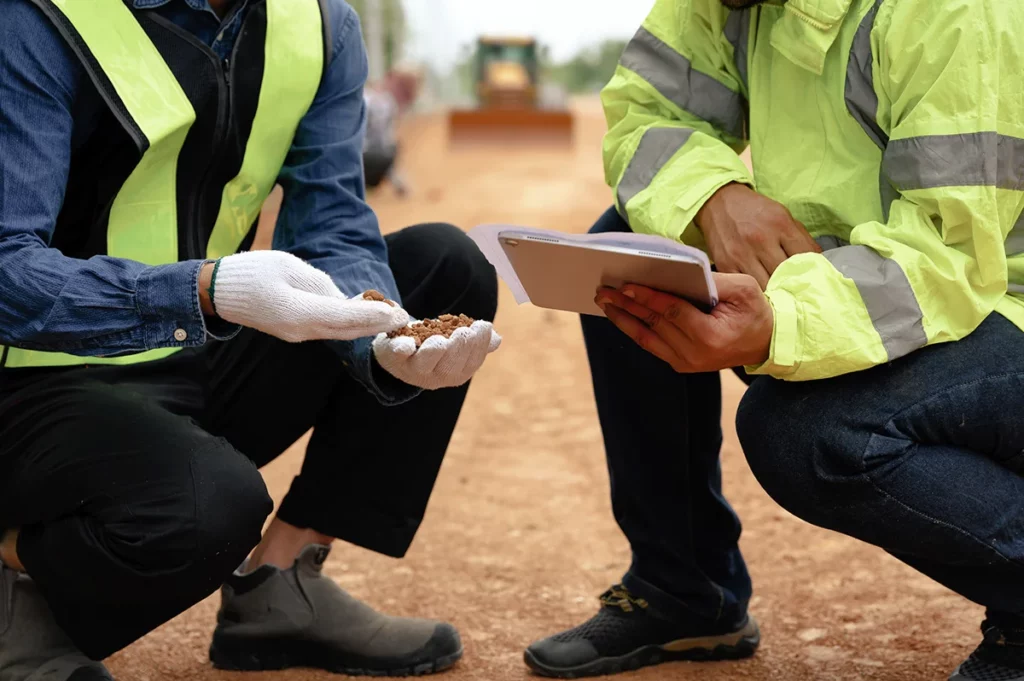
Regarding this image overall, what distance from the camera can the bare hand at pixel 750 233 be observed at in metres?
2.07

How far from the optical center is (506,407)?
521cm

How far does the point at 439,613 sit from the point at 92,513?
100 centimetres

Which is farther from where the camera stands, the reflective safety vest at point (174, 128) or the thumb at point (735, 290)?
the reflective safety vest at point (174, 128)

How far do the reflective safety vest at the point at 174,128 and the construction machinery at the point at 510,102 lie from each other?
1940 centimetres

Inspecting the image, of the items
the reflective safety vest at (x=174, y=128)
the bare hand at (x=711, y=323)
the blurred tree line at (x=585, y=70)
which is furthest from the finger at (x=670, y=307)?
the blurred tree line at (x=585, y=70)

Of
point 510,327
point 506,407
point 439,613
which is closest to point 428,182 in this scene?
point 510,327

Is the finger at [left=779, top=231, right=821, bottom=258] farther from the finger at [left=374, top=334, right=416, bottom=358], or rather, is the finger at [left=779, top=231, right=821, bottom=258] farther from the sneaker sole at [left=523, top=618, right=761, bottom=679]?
the sneaker sole at [left=523, top=618, right=761, bottom=679]

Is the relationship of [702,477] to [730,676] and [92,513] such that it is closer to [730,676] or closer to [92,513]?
[730,676]

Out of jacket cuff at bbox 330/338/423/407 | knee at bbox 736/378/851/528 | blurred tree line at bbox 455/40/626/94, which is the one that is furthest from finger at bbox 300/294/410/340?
blurred tree line at bbox 455/40/626/94

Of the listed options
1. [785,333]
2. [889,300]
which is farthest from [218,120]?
[889,300]

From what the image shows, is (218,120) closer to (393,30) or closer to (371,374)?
(371,374)

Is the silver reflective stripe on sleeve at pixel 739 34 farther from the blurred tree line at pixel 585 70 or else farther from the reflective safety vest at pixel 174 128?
the blurred tree line at pixel 585 70

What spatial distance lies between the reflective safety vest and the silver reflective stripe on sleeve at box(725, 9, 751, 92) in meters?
0.73

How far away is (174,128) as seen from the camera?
2.13m
